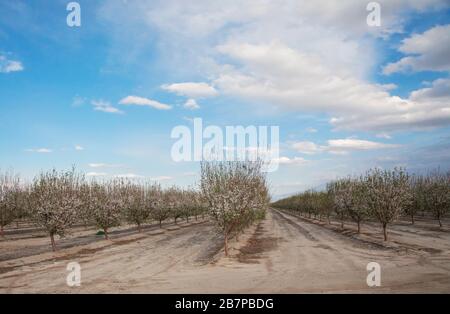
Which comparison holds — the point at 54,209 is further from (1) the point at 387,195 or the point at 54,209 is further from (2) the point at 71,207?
(1) the point at 387,195

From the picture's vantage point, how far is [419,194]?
191 feet

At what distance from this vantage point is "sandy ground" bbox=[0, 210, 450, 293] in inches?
622

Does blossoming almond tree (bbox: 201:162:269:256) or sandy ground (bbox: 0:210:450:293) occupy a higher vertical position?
blossoming almond tree (bbox: 201:162:269:256)

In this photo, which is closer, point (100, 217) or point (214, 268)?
point (214, 268)

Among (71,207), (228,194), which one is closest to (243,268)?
(228,194)

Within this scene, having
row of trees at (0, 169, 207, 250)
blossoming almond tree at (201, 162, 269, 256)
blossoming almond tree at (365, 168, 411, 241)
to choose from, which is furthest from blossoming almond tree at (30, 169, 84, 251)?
blossoming almond tree at (365, 168, 411, 241)

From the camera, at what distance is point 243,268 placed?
2036cm

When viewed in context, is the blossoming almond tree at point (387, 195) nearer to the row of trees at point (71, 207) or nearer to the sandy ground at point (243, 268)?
the sandy ground at point (243, 268)

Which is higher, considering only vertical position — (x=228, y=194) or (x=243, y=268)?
(x=228, y=194)

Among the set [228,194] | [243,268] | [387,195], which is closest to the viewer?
[243,268]

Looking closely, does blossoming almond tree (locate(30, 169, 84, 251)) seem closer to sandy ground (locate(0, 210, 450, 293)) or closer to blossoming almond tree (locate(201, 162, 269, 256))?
sandy ground (locate(0, 210, 450, 293))
